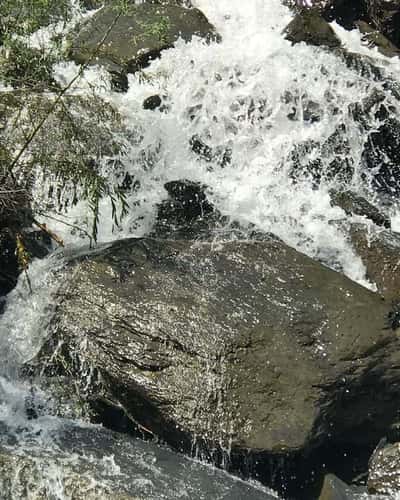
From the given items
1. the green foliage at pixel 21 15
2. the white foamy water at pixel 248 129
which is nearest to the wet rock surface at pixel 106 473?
the white foamy water at pixel 248 129

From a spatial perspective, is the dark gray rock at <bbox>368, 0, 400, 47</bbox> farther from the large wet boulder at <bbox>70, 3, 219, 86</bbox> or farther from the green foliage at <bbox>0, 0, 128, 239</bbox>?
the green foliage at <bbox>0, 0, 128, 239</bbox>

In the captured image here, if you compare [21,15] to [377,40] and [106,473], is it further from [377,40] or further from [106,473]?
[377,40]

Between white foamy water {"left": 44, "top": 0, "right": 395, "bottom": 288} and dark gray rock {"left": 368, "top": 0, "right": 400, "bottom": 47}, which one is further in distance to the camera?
dark gray rock {"left": 368, "top": 0, "right": 400, "bottom": 47}

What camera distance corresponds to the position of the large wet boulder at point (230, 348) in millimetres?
4660

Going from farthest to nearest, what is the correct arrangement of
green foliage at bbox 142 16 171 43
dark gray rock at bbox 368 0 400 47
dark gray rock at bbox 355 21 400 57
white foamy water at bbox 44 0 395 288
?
dark gray rock at bbox 368 0 400 47, dark gray rock at bbox 355 21 400 57, white foamy water at bbox 44 0 395 288, green foliage at bbox 142 16 171 43

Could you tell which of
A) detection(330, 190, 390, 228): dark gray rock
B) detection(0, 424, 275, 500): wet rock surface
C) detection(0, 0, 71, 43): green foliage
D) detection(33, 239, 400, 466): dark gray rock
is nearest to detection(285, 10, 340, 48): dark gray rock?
detection(330, 190, 390, 228): dark gray rock

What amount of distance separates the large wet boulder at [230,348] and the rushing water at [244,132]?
0.76m

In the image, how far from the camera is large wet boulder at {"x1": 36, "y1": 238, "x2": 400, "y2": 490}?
4660 mm

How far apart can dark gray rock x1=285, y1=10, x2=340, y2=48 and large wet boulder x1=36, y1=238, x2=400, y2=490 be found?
14.1 ft

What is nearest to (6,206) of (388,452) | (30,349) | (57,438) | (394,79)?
(30,349)

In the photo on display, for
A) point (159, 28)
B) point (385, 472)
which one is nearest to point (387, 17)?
point (159, 28)

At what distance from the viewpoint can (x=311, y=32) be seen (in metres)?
8.89

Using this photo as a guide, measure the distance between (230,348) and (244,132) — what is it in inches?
133

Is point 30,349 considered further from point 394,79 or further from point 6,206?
point 394,79
